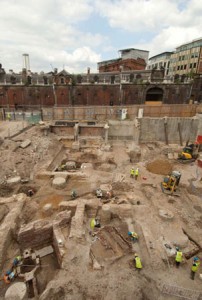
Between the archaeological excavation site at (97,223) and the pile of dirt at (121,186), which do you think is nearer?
the archaeological excavation site at (97,223)

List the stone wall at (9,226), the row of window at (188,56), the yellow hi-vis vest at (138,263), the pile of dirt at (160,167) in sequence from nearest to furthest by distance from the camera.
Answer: the yellow hi-vis vest at (138,263) → the stone wall at (9,226) → the pile of dirt at (160,167) → the row of window at (188,56)

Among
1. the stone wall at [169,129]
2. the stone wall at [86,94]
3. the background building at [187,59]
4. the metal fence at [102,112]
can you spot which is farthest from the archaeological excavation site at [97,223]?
the background building at [187,59]

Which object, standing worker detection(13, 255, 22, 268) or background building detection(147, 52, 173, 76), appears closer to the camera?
standing worker detection(13, 255, 22, 268)

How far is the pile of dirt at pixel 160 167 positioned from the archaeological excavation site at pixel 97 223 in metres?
0.08

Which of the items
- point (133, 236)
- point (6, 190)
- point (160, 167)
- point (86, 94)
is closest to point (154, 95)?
point (86, 94)

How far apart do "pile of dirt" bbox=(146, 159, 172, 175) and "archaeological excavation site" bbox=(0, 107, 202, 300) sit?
85 mm

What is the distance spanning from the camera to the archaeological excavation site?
18.9 feet

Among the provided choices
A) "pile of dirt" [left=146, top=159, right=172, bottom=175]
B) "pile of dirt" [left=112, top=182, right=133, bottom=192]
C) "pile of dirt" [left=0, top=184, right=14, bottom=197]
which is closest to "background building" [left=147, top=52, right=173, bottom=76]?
"pile of dirt" [left=146, top=159, right=172, bottom=175]

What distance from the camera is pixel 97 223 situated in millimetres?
8172

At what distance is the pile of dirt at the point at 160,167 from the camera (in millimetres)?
14504

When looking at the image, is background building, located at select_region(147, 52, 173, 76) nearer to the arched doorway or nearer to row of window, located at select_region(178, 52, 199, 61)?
row of window, located at select_region(178, 52, 199, 61)

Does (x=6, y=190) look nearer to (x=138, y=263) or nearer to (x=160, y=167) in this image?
(x=138, y=263)

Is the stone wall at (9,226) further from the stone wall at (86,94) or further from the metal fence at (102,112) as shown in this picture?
the stone wall at (86,94)

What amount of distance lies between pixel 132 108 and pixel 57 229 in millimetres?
17727
